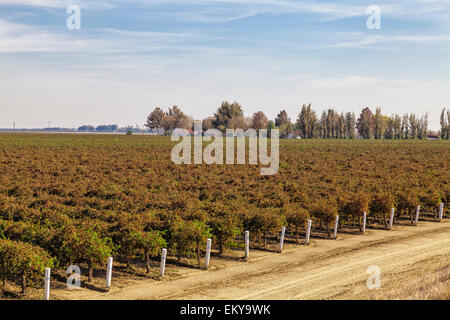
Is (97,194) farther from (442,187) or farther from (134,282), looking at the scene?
(442,187)

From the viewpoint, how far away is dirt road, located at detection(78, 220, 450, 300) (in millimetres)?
15336

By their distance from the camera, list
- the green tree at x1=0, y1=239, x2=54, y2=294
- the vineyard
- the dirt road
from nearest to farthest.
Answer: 1. the green tree at x1=0, y1=239, x2=54, y2=294
2. the dirt road
3. the vineyard

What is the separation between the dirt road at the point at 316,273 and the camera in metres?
15.3

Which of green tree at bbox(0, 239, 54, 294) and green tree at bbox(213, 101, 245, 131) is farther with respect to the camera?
green tree at bbox(213, 101, 245, 131)

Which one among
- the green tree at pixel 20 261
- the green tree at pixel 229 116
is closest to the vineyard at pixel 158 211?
the green tree at pixel 20 261

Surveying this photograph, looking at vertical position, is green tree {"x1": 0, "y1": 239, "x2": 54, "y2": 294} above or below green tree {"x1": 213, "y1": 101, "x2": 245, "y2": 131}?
below

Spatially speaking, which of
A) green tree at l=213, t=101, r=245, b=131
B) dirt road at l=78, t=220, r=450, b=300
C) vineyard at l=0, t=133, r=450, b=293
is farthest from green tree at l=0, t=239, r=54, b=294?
green tree at l=213, t=101, r=245, b=131

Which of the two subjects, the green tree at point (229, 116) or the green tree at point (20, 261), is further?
the green tree at point (229, 116)

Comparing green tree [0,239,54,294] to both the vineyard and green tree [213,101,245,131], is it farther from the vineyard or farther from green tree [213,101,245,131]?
green tree [213,101,245,131]

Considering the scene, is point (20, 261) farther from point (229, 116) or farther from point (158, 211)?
point (229, 116)

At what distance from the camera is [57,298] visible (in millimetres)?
14953

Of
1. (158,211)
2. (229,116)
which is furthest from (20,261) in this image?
(229,116)

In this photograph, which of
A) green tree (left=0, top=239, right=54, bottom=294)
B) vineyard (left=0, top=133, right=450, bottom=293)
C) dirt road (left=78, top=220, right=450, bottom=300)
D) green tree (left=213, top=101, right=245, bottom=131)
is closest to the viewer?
green tree (left=0, top=239, right=54, bottom=294)

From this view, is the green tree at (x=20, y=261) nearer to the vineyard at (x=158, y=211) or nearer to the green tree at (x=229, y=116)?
the vineyard at (x=158, y=211)
